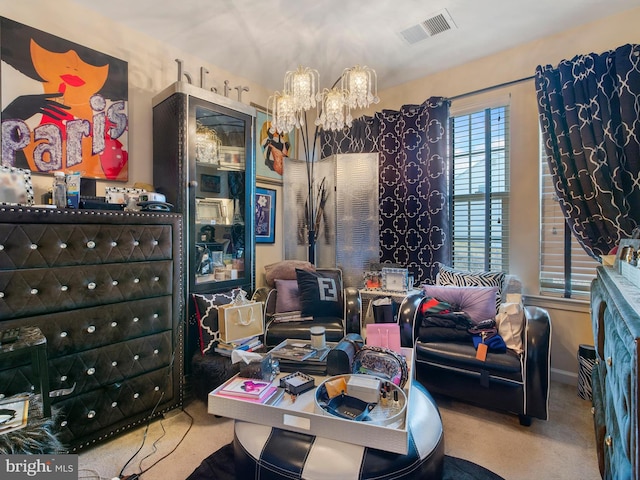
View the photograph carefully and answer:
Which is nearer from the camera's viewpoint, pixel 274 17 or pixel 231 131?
pixel 274 17

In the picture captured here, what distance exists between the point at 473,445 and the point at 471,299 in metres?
0.98

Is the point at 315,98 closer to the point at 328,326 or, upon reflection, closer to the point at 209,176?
the point at 209,176

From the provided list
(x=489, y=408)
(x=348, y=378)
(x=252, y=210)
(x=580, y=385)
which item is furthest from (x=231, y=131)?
(x=580, y=385)

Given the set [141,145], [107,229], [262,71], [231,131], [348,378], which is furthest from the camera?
[262,71]

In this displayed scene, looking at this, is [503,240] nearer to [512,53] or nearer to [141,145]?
[512,53]

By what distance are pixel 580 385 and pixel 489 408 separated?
0.77 metres

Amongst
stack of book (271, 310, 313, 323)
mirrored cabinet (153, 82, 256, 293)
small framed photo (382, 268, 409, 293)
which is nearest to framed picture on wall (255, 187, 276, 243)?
mirrored cabinet (153, 82, 256, 293)

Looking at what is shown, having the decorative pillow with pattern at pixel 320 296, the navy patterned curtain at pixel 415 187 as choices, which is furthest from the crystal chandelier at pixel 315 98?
the decorative pillow with pattern at pixel 320 296

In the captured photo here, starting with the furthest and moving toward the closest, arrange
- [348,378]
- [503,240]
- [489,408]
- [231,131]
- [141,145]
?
1. [503,240]
2. [231,131]
3. [141,145]
4. [489,408]
5. [348,378]

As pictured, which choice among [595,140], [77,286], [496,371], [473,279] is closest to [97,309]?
[77,286]

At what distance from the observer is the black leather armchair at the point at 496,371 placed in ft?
5.95

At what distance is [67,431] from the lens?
1617 millimetres

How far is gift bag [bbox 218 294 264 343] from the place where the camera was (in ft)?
7.29

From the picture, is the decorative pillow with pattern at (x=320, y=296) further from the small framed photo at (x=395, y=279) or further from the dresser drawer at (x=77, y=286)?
the dresser drawer at (x=77, y=286)
